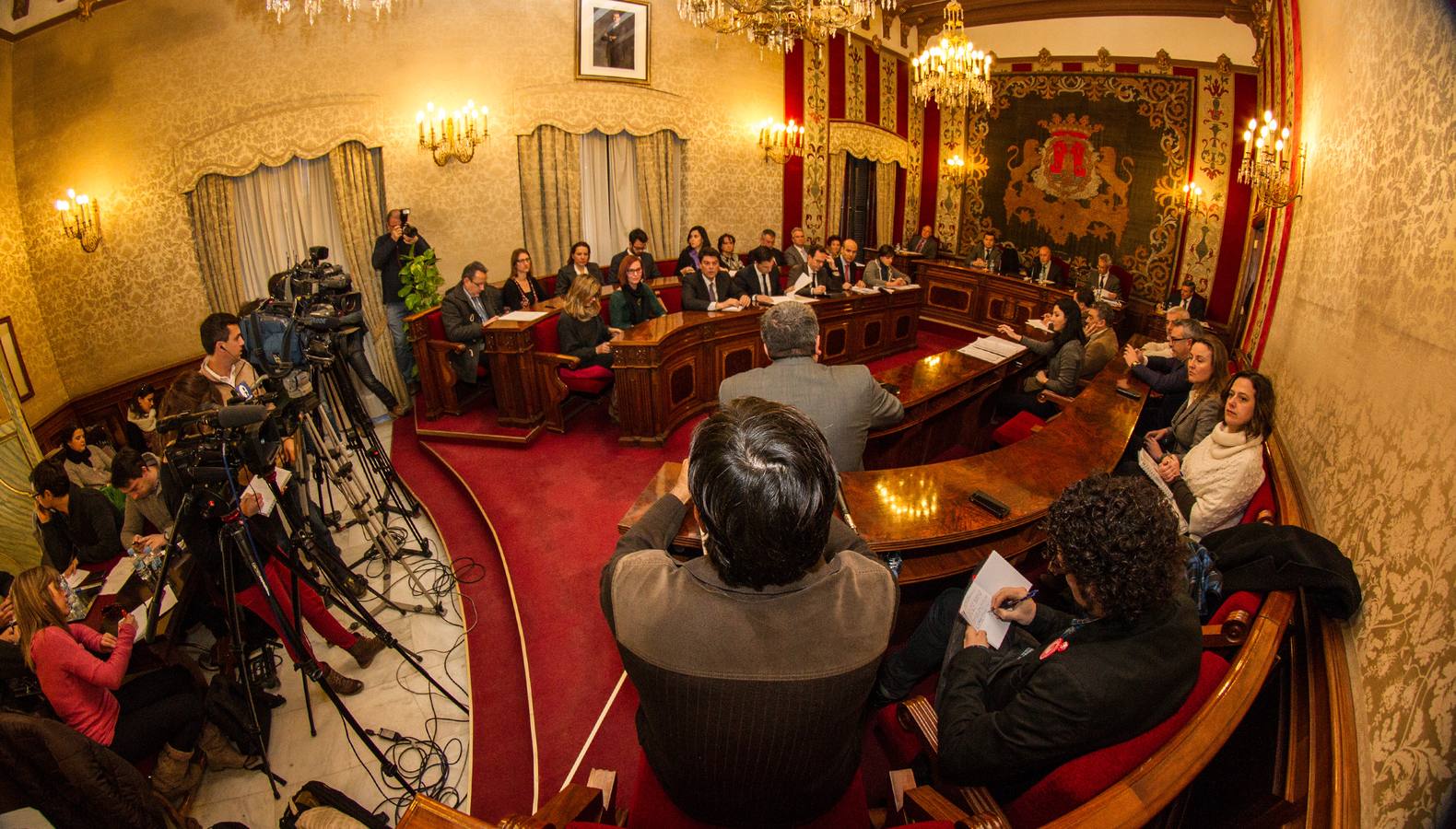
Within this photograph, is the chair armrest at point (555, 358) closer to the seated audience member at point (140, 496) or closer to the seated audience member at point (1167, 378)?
the seated audience member at point (140, 496)

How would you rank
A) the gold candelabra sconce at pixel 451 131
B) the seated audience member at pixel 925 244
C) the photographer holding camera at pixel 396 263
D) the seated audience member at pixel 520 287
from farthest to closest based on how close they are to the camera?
1. the seated audience member at pixel 925 244
2. the gold candelabra sconce at pixel 451 131
3. the seated audience member at pixel 520 287
4. the photographer holding camera at pixel 396 263

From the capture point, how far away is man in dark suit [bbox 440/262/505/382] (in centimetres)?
522

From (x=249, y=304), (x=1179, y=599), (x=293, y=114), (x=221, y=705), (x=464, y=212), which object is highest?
(x=293, y=114)

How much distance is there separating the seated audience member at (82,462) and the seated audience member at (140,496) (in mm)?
1161

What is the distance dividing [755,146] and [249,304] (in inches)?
256

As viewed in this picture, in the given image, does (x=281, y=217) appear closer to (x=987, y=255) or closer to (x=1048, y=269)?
(x=987, y=255)

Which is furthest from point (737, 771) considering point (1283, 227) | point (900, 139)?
point (900, 139)

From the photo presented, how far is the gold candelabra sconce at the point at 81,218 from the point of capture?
4824 mm

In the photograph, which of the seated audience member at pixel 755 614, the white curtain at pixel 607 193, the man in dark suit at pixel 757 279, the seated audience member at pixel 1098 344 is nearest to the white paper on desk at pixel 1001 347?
the seated audience member at pixel 1098 344

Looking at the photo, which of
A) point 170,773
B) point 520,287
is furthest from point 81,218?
point 170,773

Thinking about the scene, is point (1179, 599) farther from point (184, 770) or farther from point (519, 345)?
point (519, 345)

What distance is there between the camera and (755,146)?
346 inches

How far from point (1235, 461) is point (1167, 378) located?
189 cm

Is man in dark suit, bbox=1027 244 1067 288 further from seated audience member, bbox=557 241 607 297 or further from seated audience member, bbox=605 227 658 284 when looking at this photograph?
seated audience member, bbox=557 241 607 297
